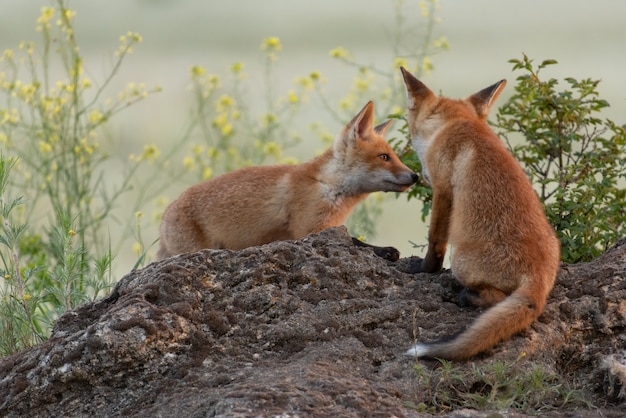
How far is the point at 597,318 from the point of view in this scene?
18.4ft

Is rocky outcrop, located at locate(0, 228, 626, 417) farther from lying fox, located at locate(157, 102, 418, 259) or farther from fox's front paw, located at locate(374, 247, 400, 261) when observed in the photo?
lying fox, located at locate(157, 102, 418, 259)

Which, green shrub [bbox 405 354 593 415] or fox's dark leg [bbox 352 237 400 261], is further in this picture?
fox's dark leg [bbox 352 237 400 261]

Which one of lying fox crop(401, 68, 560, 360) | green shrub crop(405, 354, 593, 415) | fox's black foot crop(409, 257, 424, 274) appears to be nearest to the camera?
green shrub crop(405, 354, 593, 415)

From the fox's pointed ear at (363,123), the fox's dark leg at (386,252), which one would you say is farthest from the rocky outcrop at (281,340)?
the fox's pointed ear at (363,123)

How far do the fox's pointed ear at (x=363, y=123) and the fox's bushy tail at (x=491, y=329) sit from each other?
2.93m

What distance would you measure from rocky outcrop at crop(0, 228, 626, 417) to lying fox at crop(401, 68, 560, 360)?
0.43 feet

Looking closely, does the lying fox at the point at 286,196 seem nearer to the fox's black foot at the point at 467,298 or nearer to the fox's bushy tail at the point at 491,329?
the fox's black foot at the point at 467,298

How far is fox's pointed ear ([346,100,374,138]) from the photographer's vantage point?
8.01 metres

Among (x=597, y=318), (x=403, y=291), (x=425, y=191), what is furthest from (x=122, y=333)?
(x=425, y=191)

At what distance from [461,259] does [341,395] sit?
1603mm

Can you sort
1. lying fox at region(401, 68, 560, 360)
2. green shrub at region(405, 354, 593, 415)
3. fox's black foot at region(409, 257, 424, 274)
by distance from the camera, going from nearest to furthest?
green shrub at region(405, 354, 593, 415) < lying fox at region(401, 68, 560, 360) < fox's black foot at region(409, 257, 424, 274)

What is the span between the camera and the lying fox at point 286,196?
25.5ft

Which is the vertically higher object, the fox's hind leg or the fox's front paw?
the fox's front paw

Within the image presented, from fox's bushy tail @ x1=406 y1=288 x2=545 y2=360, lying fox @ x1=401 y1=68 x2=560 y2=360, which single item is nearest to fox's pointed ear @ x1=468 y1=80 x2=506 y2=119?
lying fox @ x1=401 y1=68 x2=560 y2=360
